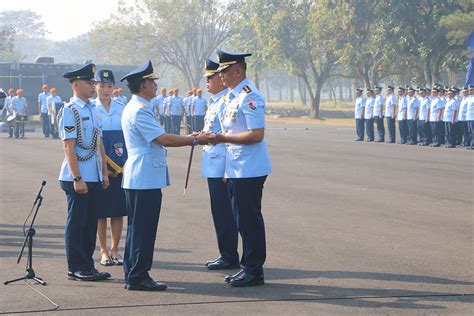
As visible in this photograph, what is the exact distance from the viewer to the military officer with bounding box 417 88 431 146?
2756cm

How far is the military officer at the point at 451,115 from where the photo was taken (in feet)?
86.1

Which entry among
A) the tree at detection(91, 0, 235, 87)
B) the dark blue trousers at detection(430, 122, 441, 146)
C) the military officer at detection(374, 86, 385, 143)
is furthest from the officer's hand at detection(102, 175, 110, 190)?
the tree at detection(91, 0, 235, 87)

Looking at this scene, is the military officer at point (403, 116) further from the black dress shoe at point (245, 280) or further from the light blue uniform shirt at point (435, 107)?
the black dress shoe at point (245, 280)

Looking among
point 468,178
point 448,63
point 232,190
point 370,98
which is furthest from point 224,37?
point 232,190

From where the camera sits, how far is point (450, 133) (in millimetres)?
26594

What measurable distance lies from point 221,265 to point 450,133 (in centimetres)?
1936

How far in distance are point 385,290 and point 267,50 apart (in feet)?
162

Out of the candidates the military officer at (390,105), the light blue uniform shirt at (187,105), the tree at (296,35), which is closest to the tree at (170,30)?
the tree at (296,35)

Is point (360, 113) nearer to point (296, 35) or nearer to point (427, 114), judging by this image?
point (427, 114)

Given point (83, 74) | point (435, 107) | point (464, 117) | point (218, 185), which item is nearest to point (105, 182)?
point (83, 74)

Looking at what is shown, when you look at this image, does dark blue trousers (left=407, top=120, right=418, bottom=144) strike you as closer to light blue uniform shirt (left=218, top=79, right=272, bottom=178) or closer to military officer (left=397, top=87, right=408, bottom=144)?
military officer (left=397, top=87, right=408, bottom=144)

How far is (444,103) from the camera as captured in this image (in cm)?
2689

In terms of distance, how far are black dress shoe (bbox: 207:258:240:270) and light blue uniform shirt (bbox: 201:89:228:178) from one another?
2.73ft

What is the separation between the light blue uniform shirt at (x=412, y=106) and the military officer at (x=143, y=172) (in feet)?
69.8
